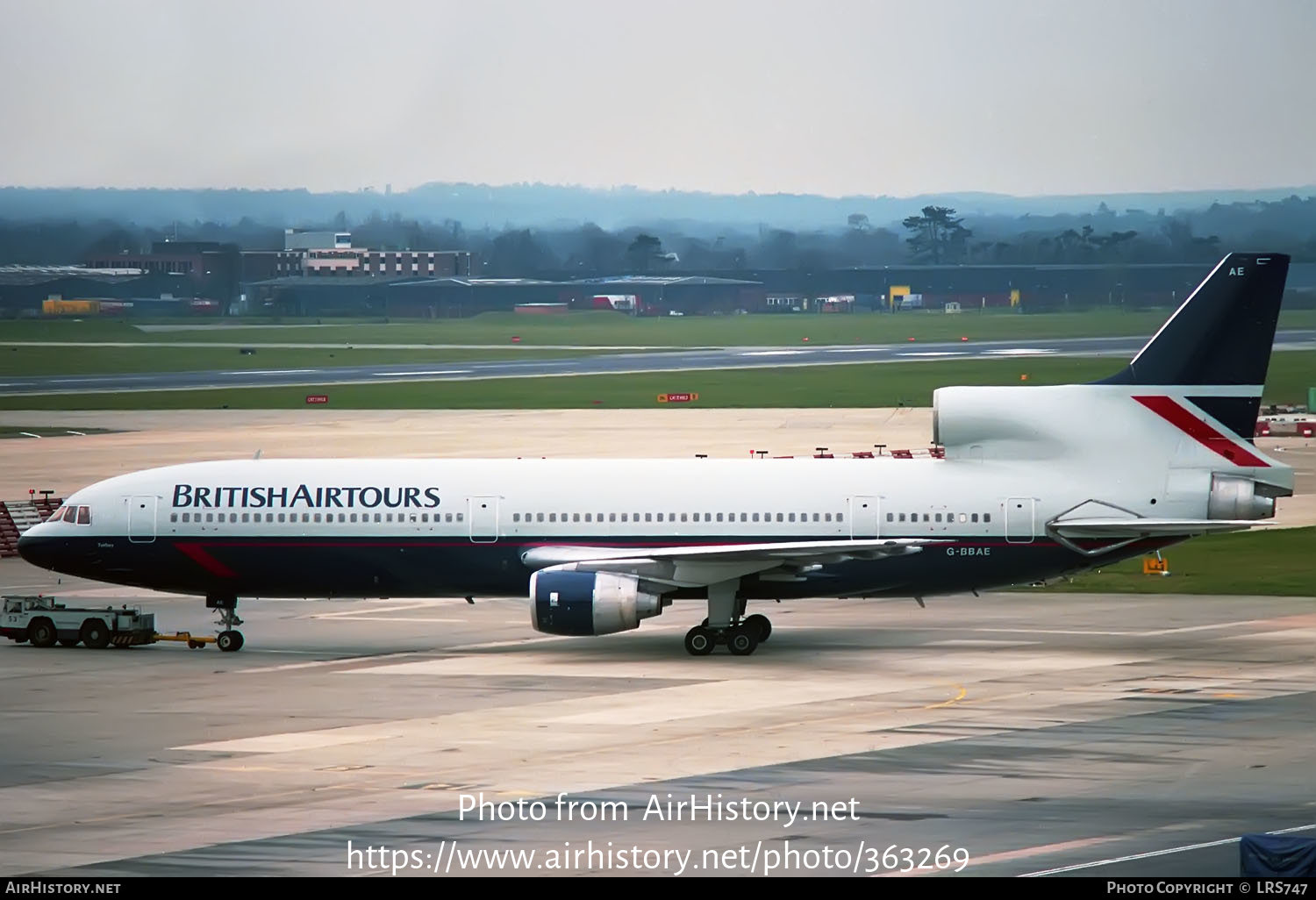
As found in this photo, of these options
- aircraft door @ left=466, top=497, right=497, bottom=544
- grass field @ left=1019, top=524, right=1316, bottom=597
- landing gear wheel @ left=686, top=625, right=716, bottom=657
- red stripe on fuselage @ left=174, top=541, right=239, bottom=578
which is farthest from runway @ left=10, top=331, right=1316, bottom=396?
landing gear wheel @ left=686, top=625, right=716, bottom=657

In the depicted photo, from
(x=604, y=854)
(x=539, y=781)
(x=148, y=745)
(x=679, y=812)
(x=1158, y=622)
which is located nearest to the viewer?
(x=604, y=854)

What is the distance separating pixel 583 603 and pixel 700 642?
10.4 feet

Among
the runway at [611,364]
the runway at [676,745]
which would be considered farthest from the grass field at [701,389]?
the runway at [676,745]

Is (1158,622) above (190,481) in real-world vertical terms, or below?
below

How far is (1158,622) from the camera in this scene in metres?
48.0

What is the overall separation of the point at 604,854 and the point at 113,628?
2393cm

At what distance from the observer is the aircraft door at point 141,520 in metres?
45.7

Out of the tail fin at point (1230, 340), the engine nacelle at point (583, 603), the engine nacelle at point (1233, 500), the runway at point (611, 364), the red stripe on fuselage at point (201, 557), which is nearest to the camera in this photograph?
the engine nacelle at point (583, 603)

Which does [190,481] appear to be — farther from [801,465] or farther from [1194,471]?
[1194,471]

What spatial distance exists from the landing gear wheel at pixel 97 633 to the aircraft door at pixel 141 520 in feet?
6.74

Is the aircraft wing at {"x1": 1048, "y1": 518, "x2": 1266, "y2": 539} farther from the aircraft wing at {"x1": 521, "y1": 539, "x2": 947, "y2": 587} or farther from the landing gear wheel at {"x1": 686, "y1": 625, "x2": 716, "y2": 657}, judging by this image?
the landing gear wheel at {"x1": 686, "y1": 625, "x2": 716, "y2": 657}

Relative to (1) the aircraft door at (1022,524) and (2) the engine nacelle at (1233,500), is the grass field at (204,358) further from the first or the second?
(2) the engine nacelle at (1233,500)

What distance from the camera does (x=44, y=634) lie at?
46.2 m

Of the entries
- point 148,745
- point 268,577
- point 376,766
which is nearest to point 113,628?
point 268,577
